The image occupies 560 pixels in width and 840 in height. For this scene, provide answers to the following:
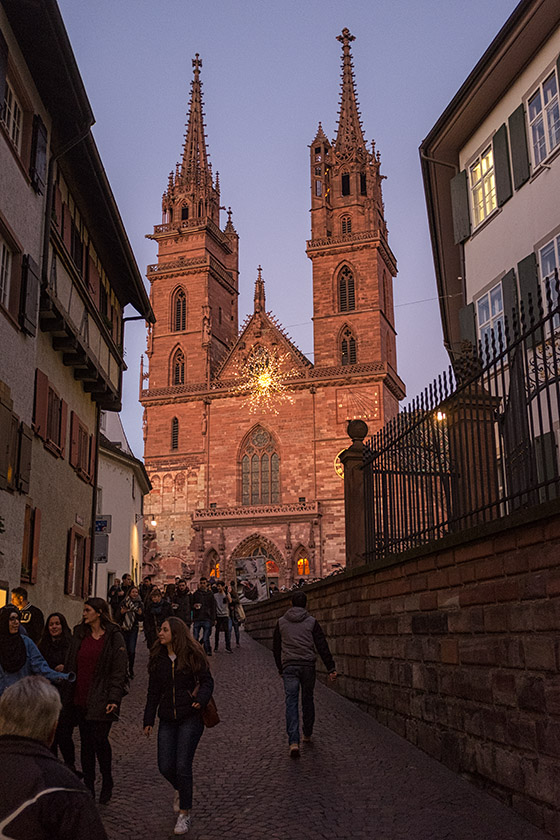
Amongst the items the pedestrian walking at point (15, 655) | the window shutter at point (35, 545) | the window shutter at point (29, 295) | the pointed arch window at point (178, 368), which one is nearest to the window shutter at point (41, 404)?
the window shutter at point (29, 295)

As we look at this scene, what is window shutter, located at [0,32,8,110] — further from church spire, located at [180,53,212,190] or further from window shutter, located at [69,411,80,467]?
church spire, located at [180,53,212,190]

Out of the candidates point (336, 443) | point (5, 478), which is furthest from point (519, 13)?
point (336, 443)

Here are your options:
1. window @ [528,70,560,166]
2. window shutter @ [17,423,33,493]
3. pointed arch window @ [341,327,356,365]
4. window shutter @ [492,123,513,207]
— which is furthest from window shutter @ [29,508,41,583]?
pointed arch window @ [341,327,356,365]

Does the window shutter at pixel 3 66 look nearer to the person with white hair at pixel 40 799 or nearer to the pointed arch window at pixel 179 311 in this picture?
the person with white hair at pixel 40 799

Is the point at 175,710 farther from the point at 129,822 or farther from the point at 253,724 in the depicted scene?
the point at 253,724

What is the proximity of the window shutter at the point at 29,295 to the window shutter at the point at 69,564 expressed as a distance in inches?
197

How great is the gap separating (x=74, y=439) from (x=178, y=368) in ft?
134

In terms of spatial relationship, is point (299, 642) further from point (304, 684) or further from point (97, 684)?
point (97, 684)

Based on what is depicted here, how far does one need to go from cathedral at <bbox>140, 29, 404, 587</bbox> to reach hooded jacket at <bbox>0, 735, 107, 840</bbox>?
4601 cm

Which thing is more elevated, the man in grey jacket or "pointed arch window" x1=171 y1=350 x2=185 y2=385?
"pointed arch window" x1=171 y1=350 x2=185 y2=385

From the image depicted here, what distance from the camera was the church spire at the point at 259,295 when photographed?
59156 mm

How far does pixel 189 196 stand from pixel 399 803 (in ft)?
199

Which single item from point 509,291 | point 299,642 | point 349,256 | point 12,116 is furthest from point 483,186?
point 349,256

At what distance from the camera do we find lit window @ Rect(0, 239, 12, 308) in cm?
1245
